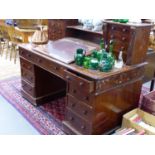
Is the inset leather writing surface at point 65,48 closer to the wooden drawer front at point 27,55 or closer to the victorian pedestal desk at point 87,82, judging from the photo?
the victorian pedestal desk at point 87,82

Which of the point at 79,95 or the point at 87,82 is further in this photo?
the point at 79,95

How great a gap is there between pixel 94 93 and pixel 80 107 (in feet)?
0.86

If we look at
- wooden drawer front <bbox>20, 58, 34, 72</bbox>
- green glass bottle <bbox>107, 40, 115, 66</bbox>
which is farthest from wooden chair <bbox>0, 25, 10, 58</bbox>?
green glass bottle <bbox>107, 40, 115, 66</bbox>

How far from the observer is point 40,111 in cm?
271

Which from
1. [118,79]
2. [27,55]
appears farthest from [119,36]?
[27,55]

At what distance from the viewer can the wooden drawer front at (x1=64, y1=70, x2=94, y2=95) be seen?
1805 millimetres

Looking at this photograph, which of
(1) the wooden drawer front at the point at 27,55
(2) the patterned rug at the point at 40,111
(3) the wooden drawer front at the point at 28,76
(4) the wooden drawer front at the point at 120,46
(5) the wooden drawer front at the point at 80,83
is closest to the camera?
(5) the wooden drawer front at the point at 80,83

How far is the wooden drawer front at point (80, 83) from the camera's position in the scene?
180 centimetres

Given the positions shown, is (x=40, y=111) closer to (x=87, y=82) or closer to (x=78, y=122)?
(x=78, y=122)

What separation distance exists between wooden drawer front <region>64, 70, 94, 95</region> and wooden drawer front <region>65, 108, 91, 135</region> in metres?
0.32

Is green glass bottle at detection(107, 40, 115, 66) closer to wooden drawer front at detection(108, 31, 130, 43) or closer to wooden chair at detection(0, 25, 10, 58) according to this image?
wooden drawer front at detection(108, 31, 130, 43)

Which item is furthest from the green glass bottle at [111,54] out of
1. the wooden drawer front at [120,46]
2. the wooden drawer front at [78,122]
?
the wooden drawer front at [78,122]
